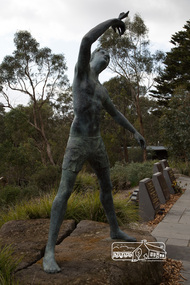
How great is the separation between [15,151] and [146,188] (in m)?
9.61

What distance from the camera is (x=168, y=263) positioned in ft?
13.0

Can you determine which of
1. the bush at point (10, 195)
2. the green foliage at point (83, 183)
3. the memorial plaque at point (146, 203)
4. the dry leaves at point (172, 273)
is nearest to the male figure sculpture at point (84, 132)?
the dry leaves at point (172, 273)

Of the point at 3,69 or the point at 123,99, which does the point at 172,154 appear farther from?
the point at 3,69

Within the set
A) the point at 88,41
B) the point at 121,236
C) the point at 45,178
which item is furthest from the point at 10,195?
the point at 88,41

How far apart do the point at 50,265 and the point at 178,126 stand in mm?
13569

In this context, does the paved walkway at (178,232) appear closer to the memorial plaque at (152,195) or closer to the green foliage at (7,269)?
the memorial plaque at (152,195)

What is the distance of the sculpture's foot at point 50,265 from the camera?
288 cm

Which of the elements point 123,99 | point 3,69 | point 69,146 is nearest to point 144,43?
point 123,99

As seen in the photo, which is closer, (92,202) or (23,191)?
(92,202)

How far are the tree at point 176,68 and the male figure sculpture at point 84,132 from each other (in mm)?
24410

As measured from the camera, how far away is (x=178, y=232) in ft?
19.4

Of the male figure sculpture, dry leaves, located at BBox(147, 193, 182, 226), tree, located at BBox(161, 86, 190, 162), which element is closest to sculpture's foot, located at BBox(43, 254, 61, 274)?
the male figure sculpture

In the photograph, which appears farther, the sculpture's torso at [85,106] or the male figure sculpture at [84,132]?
the sculpture's torso at [85,106]

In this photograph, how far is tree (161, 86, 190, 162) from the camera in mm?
15141
